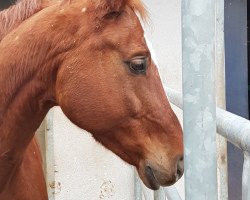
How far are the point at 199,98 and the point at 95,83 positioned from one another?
3.29 feet

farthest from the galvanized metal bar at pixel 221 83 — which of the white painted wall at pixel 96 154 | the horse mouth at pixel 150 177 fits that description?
the horse mouth at pixel 150 177

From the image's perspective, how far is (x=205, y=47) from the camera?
1.18m

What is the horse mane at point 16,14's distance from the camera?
2.29 m

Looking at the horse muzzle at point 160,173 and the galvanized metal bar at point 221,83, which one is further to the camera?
the galvanized metal bar at point 221,83

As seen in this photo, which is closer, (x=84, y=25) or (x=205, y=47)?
(x=205, y=47)

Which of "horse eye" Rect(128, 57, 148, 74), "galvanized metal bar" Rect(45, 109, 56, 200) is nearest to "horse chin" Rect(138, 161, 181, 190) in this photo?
"horse eye" Rect(128, 57, 148, 74)

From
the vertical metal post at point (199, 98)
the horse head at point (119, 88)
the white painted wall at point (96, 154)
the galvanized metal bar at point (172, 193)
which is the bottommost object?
the white painted wall at point (96, 154)

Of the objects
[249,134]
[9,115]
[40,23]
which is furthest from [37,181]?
[249,134]

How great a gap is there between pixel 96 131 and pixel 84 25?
0.40 metres

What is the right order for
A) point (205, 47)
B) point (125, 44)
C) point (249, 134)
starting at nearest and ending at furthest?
point (205, 47) < point (249, 134) < point (125, 44)

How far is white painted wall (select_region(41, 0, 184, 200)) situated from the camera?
4.24 m

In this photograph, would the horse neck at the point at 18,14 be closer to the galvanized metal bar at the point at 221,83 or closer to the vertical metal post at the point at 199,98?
the vertical metal post at the point at 199,98

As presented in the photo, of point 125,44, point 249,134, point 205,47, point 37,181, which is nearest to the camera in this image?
point 205,47

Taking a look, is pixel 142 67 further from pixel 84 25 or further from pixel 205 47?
pixel 205 47
